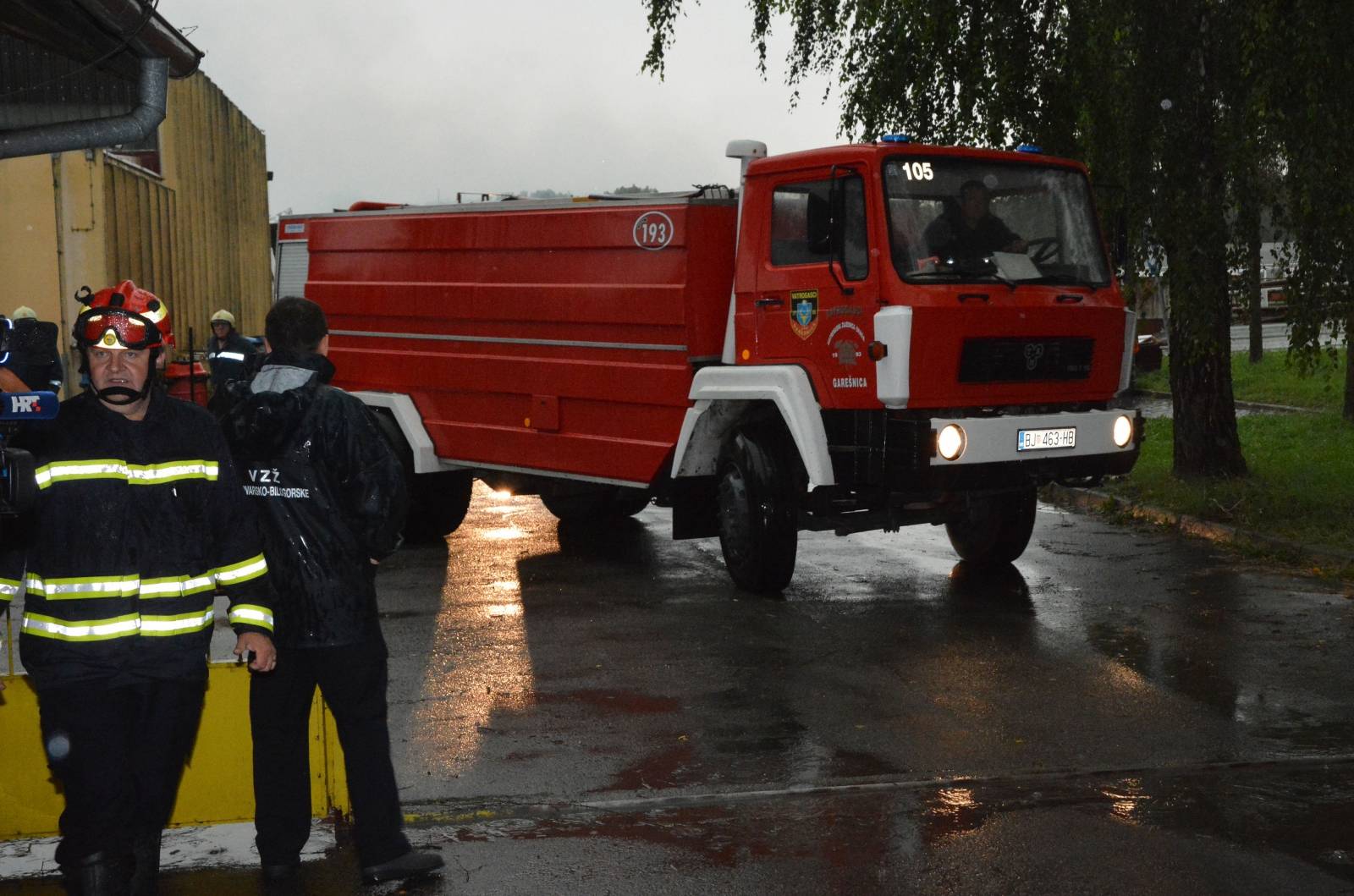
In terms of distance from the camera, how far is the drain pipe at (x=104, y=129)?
8.41 m

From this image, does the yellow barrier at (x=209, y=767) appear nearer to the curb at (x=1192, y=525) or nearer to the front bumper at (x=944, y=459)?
the front bumper at (x=944, y=459)

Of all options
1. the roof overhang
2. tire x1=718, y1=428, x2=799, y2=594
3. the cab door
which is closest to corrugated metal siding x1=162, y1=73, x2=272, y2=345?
the roof overhang

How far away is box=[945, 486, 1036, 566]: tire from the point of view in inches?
430

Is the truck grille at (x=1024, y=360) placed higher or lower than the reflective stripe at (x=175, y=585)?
higher

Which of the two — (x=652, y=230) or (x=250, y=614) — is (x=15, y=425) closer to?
(x=250, y=614)

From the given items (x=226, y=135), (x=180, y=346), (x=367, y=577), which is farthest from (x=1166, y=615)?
(x=226, y=135)

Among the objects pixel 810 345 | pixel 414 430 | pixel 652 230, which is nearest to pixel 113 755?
pixel 810 345

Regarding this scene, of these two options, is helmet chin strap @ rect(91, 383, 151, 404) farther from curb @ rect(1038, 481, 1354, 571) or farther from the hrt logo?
curb @ rect(1038, 481, 1354, 571)

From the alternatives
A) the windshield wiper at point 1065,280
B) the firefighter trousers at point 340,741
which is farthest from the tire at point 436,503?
the firefighter trousers at point 340,741

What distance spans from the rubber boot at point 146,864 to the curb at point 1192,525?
6982mm

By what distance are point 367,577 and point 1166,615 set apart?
5876 mm

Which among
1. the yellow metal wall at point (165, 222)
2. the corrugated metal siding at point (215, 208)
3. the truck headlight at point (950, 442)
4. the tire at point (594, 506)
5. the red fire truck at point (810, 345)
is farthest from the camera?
the corrugated metal siding at point (215, 208)

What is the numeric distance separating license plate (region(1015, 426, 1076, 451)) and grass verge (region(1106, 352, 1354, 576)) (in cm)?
228

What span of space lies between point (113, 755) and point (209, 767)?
3.83 ft
